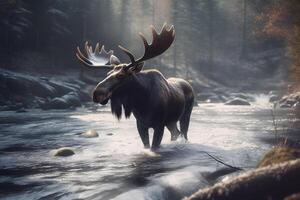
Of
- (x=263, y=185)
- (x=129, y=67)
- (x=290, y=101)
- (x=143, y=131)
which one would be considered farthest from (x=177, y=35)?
(x=263, y=185)

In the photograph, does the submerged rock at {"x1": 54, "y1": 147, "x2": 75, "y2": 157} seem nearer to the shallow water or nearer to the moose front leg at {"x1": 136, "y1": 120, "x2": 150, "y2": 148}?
the shallow water

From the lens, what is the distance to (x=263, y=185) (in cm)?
407

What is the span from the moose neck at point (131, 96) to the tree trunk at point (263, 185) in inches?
181

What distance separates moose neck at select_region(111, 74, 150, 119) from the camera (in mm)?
8586

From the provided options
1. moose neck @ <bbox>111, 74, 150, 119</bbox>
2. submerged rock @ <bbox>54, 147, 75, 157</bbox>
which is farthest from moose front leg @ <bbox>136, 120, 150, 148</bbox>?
submerged rock @ <bbox>54, 147, 75, 157</bbox>

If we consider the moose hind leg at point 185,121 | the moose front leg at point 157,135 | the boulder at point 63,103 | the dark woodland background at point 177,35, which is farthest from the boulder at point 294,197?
the dark woodland background at point 177,35

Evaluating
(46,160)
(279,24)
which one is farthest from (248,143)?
(279,24)

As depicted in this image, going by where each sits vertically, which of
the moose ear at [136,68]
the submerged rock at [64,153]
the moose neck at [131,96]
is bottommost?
the submerged rock at [64,153]

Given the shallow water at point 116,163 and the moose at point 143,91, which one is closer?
the shallow water at point 116,163

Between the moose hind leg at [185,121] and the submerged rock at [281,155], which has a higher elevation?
the submerged rock at [281,155]

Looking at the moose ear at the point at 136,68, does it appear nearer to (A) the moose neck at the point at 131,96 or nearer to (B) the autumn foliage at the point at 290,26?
(A) the moose neck at the point at 131,96

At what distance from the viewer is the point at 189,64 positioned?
59500mm

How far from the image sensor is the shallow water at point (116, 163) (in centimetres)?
606

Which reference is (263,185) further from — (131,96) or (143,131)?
(143,131)
